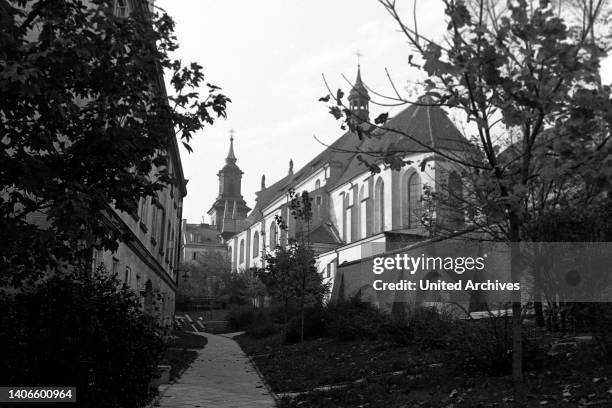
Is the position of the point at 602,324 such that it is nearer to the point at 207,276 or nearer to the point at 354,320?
the point at 354,320

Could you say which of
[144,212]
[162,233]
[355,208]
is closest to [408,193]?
[355,208]

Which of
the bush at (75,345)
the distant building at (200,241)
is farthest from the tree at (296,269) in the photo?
the distant building at (200,241)

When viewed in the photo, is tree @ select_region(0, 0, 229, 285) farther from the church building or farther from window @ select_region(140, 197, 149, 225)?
the church building

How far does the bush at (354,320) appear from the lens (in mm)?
15148

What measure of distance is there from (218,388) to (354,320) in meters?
6.04

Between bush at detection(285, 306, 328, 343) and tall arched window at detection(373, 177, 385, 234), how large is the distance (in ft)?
73.2

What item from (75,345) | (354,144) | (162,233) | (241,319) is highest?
(354,144)

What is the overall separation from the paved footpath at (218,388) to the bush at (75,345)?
7.91ft

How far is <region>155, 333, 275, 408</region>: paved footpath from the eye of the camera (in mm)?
9008

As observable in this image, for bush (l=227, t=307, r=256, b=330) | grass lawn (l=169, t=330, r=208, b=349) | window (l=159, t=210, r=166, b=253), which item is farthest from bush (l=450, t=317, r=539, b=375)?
bush (l=227, t=307, r=256, b=330)

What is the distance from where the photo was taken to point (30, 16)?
5.77 meters

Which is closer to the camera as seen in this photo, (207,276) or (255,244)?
(255,244)

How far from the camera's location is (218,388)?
35.7 ft

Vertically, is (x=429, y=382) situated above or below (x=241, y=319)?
above
